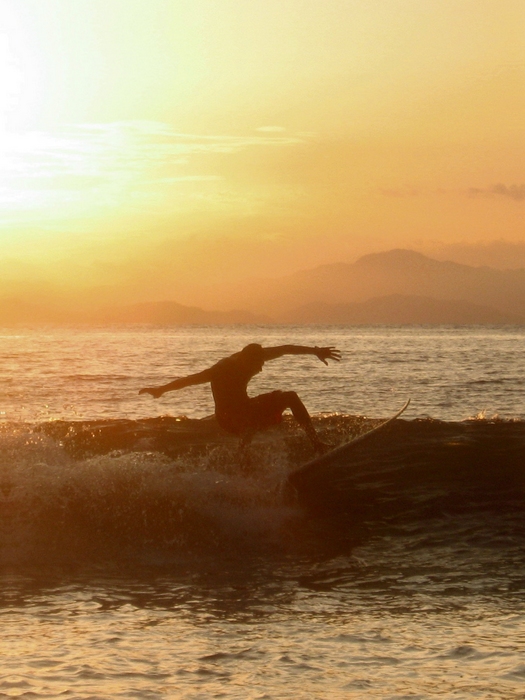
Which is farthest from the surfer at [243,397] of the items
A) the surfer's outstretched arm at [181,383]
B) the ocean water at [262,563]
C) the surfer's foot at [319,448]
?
the ocean water at [262,563]

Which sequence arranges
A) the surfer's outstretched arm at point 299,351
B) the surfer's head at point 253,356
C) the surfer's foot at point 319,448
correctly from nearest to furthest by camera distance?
1. the surfer's outstretched arm at point 299,351
2. the surfer's head at point 253,356
3. the surfer's foot at point 319,448

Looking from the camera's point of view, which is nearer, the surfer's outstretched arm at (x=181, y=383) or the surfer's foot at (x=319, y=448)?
the surfer's outstretched arm at (x=181, y=383)

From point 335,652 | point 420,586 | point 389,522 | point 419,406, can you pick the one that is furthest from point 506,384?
point 335,652

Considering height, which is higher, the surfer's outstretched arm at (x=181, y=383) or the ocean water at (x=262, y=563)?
the surfer's outstretched arm at (x=181, y=383)

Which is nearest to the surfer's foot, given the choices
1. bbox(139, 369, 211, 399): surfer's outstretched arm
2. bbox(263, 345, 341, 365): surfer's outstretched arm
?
bbox(263, 345, 341, 365): surfer's outstretched arm

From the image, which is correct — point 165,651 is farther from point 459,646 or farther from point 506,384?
point 506,384

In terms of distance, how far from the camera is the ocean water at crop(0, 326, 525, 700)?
6293 mm

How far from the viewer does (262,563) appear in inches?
392

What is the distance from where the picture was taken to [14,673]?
6168mm

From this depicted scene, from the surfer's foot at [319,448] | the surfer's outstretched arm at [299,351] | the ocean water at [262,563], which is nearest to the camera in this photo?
the ocean water at [262,563]

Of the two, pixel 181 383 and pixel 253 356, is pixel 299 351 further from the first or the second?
pixel 181 383

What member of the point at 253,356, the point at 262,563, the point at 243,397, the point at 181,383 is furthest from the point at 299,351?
the point at 262,563

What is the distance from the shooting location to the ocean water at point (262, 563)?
20.6 feet

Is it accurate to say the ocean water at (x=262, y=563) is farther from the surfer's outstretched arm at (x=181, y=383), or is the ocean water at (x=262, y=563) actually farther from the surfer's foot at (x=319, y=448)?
the surfer's outstretched arm at (x=181, y=383)
